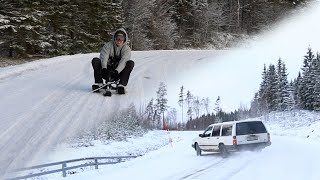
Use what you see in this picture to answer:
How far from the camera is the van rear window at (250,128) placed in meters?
14.8

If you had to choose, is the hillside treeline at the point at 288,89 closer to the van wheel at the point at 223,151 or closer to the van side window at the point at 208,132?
the van side window at the point at 208,132

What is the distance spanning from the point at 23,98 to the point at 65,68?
23.2 ft

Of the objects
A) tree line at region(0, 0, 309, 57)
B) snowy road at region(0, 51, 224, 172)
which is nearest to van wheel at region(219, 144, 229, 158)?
snowy road at region(0, 51, 224, 172)

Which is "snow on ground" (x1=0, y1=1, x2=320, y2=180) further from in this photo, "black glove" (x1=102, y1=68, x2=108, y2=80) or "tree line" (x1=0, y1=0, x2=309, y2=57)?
"tree line" (x1=0, y1=0, x2=309, y2=57)

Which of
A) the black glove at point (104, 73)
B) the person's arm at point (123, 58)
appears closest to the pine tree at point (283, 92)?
the person's arm at point (123, 58)

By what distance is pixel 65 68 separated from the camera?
18281 millimetres

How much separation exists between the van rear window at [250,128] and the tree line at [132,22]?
1628 cm

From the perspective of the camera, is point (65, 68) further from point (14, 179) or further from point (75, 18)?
point (75, 18)

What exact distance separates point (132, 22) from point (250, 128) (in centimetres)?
2950

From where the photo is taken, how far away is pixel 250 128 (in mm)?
14977

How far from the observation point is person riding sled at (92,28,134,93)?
12070 mm

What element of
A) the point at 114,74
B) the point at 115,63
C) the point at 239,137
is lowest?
the point at 239,137

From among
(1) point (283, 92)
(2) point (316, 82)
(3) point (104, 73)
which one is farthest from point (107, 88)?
(2) point (316, 82)

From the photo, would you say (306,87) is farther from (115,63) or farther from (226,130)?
(115,63)
